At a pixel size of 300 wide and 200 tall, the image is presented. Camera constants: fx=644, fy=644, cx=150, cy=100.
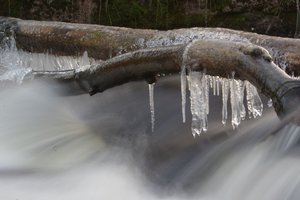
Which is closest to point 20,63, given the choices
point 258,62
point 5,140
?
point 5,140

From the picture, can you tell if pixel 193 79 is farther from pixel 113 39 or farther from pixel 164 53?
pixel 113 39

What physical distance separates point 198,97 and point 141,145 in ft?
2.20

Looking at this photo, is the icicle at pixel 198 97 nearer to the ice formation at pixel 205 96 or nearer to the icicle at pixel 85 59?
the ice formation at pixel 205 96

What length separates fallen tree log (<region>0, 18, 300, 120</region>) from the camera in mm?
1948

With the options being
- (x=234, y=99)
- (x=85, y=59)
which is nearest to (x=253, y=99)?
(x=234, y=99)

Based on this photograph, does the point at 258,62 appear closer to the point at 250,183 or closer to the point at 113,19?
the point at 250,183

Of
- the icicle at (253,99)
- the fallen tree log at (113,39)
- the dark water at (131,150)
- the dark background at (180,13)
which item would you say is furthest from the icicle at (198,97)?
the dark background at (180,13)

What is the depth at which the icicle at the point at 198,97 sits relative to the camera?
7.16 ft

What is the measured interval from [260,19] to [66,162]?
95.8 inches

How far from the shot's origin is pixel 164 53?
2254 millimetres

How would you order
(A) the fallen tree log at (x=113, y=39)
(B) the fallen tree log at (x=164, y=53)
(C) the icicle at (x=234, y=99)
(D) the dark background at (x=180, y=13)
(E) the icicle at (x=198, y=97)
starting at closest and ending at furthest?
1. (B) the fallen tree log at (x=164, y=53)
2. (E) the icicle at (x=198, y=97)
3. (C) the icicle at (x=234, y=99)
4. (A) the fallen tree log at (x=113, y=39)
5. (D) the dark background at (x=180, y=13)

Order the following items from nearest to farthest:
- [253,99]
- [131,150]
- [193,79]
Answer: [193,79] < [253,99] < [131,150]

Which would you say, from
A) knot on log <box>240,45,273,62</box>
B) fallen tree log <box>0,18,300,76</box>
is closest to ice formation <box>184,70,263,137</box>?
knot on log <box>240,45,273,62</box>

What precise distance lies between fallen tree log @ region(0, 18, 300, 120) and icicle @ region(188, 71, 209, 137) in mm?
36
